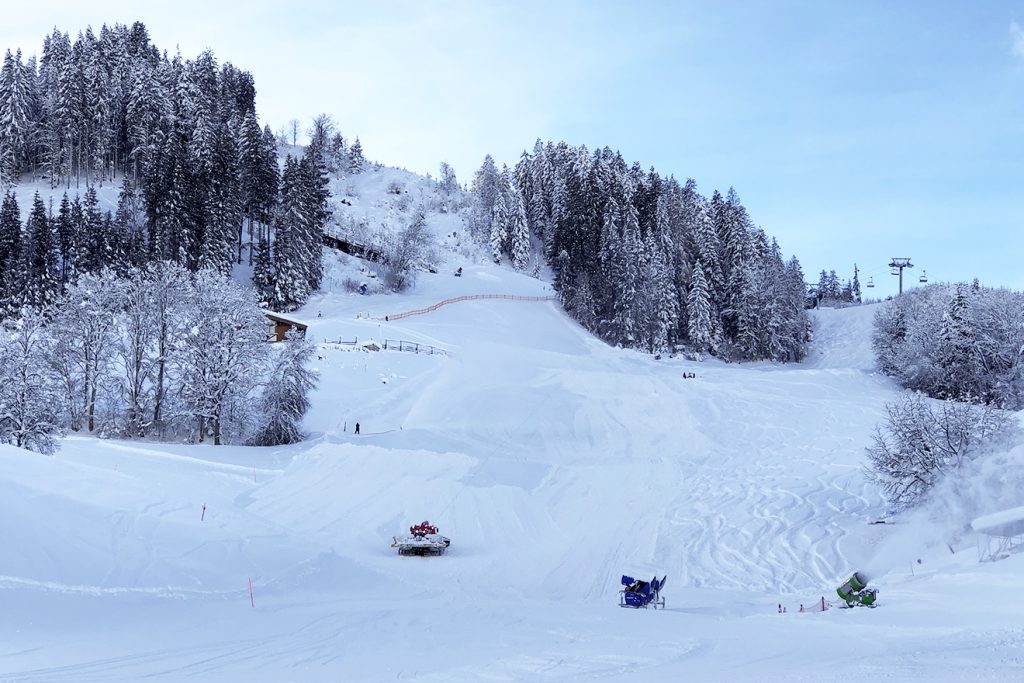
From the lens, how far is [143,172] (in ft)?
281

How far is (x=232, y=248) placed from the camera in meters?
77.8

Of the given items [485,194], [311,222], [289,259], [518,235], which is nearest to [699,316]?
[518,235]

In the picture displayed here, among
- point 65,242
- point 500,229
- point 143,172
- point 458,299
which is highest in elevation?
point 143,172

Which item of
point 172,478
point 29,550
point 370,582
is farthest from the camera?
point 172,478

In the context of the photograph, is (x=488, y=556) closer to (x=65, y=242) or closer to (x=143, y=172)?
(x=65, y=242)

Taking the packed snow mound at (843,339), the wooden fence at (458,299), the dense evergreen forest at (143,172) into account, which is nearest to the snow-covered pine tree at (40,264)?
the dense evergreen forest at (143,172)

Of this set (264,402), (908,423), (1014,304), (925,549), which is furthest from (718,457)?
(1014,304)

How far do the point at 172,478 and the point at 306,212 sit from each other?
5335cm

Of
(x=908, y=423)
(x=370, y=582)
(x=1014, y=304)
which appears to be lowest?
(x=370, y=582)

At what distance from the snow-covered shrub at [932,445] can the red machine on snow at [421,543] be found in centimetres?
1420

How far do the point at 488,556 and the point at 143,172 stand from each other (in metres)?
77.2

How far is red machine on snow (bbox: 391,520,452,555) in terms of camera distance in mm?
23484

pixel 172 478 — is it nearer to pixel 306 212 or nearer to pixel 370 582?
pixel 370 582

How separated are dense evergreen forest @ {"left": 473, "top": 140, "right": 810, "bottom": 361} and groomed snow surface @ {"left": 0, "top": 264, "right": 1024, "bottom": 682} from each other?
29.9 metres
